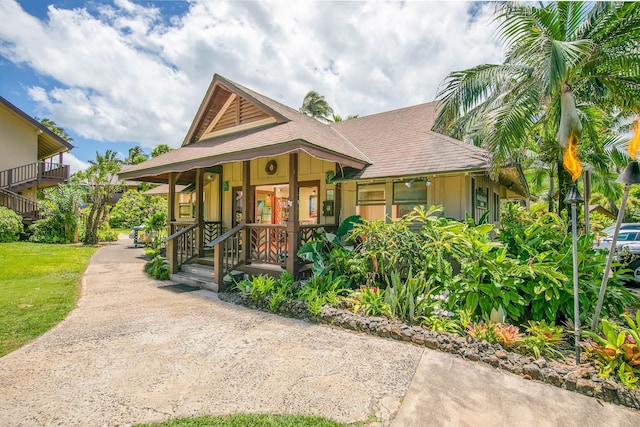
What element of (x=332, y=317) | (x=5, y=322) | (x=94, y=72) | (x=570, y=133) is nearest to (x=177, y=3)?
(x=94, y=72)

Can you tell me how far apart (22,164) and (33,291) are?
19.1 m

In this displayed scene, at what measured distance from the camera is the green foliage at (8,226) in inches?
595

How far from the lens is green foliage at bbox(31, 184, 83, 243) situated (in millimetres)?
16688

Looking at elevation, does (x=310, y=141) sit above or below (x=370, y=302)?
above

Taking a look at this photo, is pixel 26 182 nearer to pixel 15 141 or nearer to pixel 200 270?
pixel 15 141

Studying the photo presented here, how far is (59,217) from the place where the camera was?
1705 centimetres

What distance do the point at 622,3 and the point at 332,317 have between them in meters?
8.51

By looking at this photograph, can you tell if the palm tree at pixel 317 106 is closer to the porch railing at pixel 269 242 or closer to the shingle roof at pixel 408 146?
the shingle roof at pixel 408 146

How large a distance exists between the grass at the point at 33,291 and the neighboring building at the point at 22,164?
22.9 feet

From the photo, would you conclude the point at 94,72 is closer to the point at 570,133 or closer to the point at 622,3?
the point at 570,133

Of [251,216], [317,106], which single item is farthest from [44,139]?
[251,216]

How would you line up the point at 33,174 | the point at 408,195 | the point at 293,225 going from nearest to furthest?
1. the point at 293,225
2. the point at 408,195
3. the point at 33,174

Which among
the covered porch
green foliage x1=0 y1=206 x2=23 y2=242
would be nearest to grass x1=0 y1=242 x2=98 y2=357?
the covered porch

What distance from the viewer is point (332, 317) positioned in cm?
526
